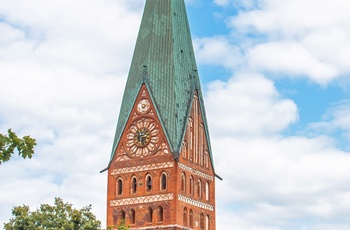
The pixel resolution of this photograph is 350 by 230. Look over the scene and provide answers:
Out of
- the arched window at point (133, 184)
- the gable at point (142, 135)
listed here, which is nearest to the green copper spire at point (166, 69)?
the gable at point (142, 135)

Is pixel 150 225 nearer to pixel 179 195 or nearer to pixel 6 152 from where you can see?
pixel 179 195

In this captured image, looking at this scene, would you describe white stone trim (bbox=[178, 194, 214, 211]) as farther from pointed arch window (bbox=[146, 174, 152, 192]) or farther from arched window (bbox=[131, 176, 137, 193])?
arched window (bbox=[131, 176, 137, 193])

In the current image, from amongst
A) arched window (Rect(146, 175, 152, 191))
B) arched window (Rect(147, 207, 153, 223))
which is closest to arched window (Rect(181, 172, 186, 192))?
arched window (Rect(146, 175, 152, 191))

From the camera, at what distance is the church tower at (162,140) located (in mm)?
50969

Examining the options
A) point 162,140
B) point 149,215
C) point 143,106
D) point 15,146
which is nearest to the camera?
point 15,146

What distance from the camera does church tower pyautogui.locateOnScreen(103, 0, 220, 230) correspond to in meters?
51.0

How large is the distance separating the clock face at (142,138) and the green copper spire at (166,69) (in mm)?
907

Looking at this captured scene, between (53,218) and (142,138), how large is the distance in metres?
21.2

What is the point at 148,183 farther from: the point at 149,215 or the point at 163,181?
the point at 149,215

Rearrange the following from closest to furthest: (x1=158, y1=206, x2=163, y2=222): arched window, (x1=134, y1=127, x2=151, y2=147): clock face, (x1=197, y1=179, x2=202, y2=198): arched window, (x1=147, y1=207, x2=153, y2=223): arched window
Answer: (x1=158, y1=206, x2=163, y2=222): arched window
(x1=147, y1=207, x2=153, y2=223): arched window
(x1=134, y1=127, x2=151, y2=147): clock face
(x1=197, y1=179, x2=202, y2=198): arched window

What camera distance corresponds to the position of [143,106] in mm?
53281

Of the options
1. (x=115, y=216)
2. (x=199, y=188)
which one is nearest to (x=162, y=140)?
(x=199, y=188)

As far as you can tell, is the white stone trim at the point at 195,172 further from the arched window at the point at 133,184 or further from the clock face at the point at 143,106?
the clock face at the point at 143,106

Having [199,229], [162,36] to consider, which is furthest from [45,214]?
[162,36]
